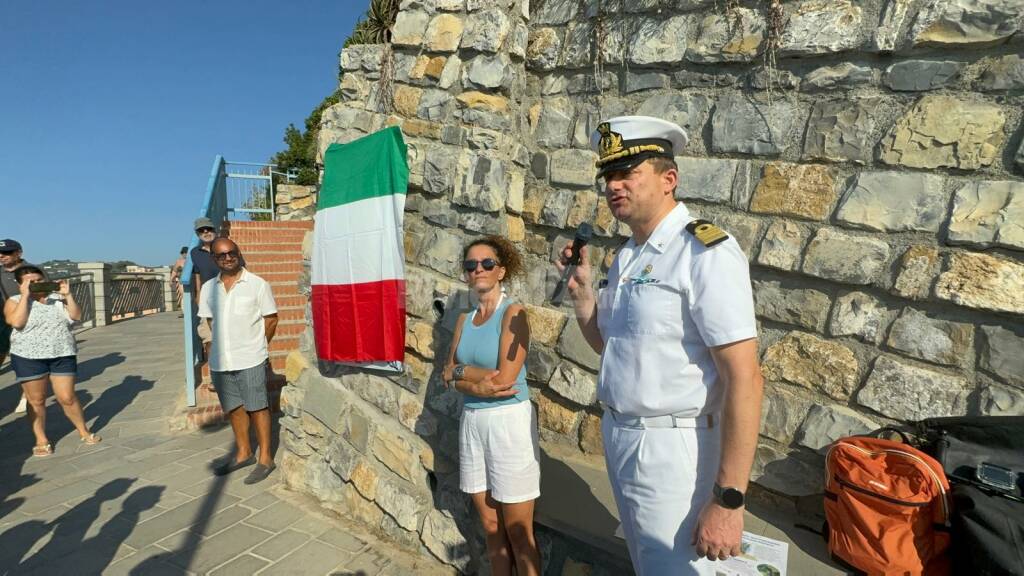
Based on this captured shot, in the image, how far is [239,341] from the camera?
13.0 feet

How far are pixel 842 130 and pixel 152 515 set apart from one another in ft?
15.1

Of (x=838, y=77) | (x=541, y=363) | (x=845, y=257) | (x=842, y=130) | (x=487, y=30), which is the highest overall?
(x=487, y=30)

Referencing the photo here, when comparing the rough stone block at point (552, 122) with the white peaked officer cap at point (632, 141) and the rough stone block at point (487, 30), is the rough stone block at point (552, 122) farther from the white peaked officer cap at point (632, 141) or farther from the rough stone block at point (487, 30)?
the white peaked officer cap at point (632, 141)

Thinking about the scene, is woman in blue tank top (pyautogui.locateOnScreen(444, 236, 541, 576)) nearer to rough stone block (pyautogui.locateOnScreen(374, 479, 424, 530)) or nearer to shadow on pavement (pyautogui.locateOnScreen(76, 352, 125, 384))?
rough stone block (pyautogui.locateOnScreen(374, 479, 424, 530))

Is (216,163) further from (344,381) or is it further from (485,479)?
(485,479)

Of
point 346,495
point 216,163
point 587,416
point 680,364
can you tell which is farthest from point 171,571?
point 216,163

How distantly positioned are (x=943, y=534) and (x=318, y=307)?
3.40 meters

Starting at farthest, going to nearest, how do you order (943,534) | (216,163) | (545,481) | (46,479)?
(216,163), (46,479), (545,481), (943,534)

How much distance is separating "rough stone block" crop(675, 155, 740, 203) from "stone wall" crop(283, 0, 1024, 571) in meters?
0.01

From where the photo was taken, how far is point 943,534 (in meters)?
1.55

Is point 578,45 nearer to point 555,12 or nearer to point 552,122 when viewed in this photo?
point 555,12

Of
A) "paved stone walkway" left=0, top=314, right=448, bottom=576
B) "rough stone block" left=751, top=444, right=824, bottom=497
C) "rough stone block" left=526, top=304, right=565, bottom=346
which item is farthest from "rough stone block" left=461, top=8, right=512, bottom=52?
"paved stone walkway" left=0, top=314, right=448, bottom=576

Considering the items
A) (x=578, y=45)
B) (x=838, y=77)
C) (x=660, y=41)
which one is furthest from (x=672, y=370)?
(x=578, y=45)

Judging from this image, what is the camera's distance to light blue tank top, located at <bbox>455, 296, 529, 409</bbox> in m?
2.26
